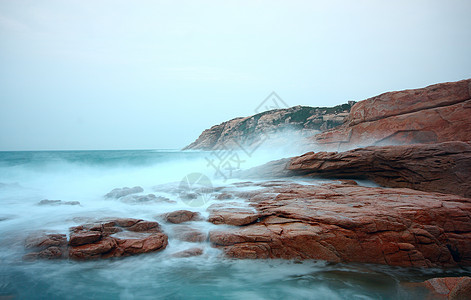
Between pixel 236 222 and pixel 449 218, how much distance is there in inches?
192

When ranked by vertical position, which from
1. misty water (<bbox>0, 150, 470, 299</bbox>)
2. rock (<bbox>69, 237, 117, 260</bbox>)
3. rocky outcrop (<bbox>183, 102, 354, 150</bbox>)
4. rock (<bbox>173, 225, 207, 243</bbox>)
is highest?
rocky outcrop (<bbox>183, 102, 354, 150</bbox>)

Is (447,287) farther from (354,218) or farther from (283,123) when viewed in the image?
(283,123)

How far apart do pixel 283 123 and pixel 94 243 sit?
48.1 m

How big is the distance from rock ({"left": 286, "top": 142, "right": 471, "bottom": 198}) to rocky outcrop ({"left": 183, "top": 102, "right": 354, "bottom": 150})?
21024mm

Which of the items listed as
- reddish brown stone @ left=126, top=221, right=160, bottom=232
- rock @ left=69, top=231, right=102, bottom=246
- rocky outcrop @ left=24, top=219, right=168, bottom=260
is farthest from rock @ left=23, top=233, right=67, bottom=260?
reddish brown stone @ left=126, top=221, right=160, bottom=232

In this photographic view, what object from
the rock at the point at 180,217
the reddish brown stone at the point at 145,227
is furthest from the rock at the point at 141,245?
the rock at the point at 180,217

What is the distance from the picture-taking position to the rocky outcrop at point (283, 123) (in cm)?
3845

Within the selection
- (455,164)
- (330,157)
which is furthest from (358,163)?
(455,164)

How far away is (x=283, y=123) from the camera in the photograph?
166 ft

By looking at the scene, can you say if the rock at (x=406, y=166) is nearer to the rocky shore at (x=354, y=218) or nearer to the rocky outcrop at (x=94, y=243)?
the rocky shore at (x=354, y=218)

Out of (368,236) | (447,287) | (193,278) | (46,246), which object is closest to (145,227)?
(46,246)

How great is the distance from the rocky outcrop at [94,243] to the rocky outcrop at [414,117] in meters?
11.8

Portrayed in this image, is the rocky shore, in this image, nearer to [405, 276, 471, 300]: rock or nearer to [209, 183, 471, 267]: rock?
[209, 183, 471, 267]: rock

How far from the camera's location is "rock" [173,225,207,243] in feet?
18.7
